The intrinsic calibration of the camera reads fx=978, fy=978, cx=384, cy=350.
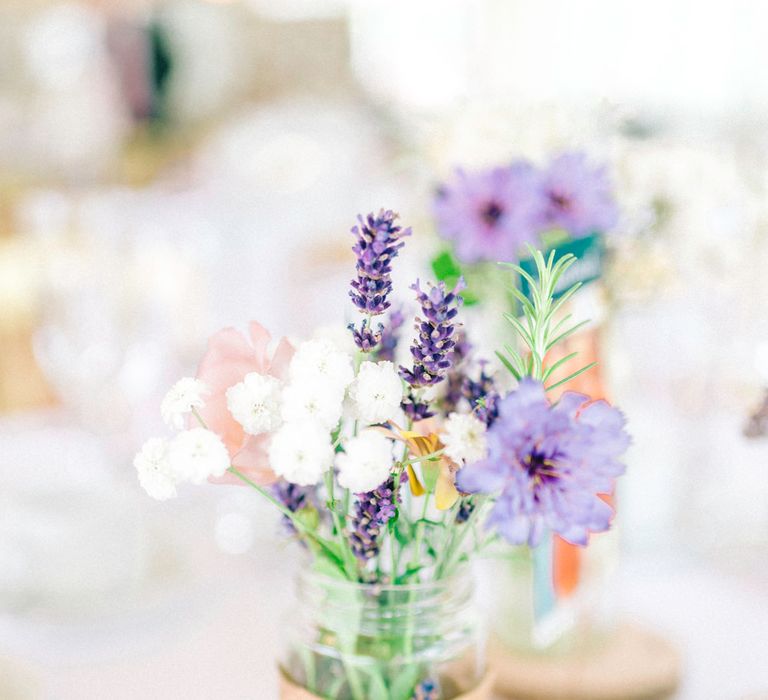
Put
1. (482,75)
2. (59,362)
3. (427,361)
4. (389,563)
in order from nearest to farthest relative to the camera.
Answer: (427,361) → (389,563) → (59,362) → (482,75)

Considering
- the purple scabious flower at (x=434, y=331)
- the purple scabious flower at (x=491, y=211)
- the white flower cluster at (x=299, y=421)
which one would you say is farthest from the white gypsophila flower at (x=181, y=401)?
the purple scabious flower at (x=491, y=211)

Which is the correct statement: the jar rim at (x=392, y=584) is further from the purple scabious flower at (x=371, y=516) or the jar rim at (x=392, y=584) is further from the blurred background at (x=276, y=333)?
the blurred background at (x=276, y=333)

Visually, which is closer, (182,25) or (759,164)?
(759,164)

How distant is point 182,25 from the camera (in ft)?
13.4

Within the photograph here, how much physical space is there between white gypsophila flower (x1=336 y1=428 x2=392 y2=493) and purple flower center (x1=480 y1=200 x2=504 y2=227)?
322 mm

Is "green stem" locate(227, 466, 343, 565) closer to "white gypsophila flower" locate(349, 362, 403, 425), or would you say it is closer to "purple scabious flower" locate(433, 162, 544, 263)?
"white gypsophila flower" locate(349, 362, 403, 425)

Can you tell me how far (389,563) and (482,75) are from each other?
4916 millimetres

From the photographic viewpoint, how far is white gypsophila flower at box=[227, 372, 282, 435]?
0.47 m

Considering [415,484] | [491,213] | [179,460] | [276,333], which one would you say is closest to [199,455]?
[179,460]

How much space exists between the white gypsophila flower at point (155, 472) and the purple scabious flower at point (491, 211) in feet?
1.16

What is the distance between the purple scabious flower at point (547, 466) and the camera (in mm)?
411

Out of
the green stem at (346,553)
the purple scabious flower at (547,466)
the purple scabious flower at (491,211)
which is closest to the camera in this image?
the purple scabious flower at (547,466)

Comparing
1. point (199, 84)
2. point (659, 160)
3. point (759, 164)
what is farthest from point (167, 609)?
point (199, 84)

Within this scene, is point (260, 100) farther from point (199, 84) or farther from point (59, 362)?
point (59, 362)
